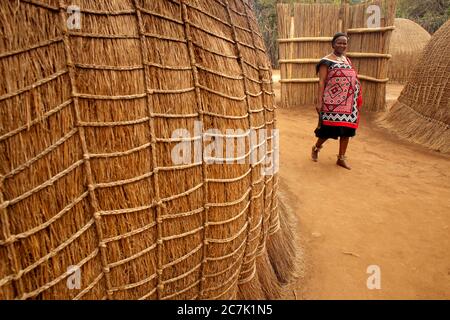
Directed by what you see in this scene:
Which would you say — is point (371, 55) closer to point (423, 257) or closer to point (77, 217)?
point (423, 257)

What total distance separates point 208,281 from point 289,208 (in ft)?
6.82

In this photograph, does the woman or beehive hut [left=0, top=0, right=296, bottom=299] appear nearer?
beehive hut [left=0, top=0, right=296, bottom=299]

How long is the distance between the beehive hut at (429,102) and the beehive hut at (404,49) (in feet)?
20.9

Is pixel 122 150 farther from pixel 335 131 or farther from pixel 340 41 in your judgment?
pixel 335 131

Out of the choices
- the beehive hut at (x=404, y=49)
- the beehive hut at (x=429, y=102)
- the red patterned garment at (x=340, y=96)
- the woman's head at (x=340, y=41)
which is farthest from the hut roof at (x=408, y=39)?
the woman's head at (x=340, y=41)

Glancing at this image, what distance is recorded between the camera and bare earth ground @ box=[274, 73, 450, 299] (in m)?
2.53

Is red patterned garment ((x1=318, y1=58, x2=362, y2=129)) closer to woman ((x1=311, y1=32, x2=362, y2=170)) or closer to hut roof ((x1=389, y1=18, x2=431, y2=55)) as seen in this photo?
woman ((x1=311, y1=32, x2=362, y2=170))

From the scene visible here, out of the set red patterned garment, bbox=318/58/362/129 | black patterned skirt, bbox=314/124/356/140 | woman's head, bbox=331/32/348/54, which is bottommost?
black patterned skirt, bbox=314/124/356/140

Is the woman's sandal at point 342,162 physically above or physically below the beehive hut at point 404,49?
below

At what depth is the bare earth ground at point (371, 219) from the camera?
2.53 metres

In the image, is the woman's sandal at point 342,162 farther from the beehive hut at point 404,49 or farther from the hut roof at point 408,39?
the hut roof at point 408,39

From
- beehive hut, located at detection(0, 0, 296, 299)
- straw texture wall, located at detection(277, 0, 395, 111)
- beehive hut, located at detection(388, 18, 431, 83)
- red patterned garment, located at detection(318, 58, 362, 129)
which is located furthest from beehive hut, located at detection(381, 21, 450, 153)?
beehive hut, located at detection(388, 18, 431, 83)

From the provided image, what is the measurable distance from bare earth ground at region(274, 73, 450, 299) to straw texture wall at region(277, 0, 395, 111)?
2930 mm
